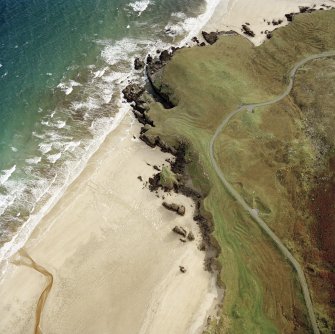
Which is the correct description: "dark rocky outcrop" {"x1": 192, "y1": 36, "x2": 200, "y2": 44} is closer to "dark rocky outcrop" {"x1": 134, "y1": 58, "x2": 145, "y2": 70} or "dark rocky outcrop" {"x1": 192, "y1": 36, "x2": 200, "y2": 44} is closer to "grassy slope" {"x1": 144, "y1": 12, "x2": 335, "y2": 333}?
"grassy slope" {"x1": 144, "y1": 12, "x2": 335, "y2": 333}

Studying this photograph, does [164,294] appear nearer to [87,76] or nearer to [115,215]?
[115,215]

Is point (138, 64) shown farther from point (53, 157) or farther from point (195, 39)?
point (53, 157)

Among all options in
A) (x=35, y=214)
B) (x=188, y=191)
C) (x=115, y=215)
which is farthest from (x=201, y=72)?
(x=35, y=214)

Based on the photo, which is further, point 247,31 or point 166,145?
point 247,31

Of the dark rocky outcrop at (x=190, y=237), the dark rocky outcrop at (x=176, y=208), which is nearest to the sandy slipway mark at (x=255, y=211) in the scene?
the dark rocky outcrop at (x=176, y=208)

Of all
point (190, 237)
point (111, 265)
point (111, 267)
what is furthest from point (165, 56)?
point (111, 267)

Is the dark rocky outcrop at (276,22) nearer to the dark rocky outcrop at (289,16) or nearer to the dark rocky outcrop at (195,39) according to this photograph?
the dark rocky outcrop at (289,16)

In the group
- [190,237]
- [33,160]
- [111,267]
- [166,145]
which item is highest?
[166,145]
